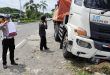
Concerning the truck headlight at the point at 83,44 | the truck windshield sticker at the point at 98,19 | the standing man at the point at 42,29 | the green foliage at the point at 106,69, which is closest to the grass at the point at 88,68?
the green foliage at the point at 106,69

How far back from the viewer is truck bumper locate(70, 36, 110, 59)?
994cm

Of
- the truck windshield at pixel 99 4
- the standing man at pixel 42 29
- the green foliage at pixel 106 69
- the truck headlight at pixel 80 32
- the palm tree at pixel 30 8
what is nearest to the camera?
the green foliage at pixel 106 69

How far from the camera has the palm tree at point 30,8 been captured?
9406 cm

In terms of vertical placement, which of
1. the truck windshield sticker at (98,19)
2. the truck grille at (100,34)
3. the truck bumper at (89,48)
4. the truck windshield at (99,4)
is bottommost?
the truck bumper at (89,48)

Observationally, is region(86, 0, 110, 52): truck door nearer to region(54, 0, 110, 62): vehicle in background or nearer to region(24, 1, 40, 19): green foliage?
region(54, 0, 110, 62): vehicle in background

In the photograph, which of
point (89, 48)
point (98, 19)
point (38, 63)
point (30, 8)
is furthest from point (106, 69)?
point (30, 8)

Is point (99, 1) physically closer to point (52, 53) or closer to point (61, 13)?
point (52, 53)

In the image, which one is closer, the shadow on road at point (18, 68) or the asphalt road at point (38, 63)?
the asphalt road at point (38, 63)

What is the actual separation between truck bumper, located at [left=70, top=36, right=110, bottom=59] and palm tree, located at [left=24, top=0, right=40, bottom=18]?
83.7 meters

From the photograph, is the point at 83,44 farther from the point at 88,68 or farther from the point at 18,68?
the point at 18,68

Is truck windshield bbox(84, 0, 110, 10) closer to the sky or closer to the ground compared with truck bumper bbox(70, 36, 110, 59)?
closer to the sky

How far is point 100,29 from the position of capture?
9.96 metres

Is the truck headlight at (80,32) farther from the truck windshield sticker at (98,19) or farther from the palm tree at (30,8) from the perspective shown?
the palm tree at (30,8)

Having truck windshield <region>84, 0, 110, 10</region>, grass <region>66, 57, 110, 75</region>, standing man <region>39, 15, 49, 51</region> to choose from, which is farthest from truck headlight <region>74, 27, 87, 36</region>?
standing man <region>39, 15, 49, 51</region>
